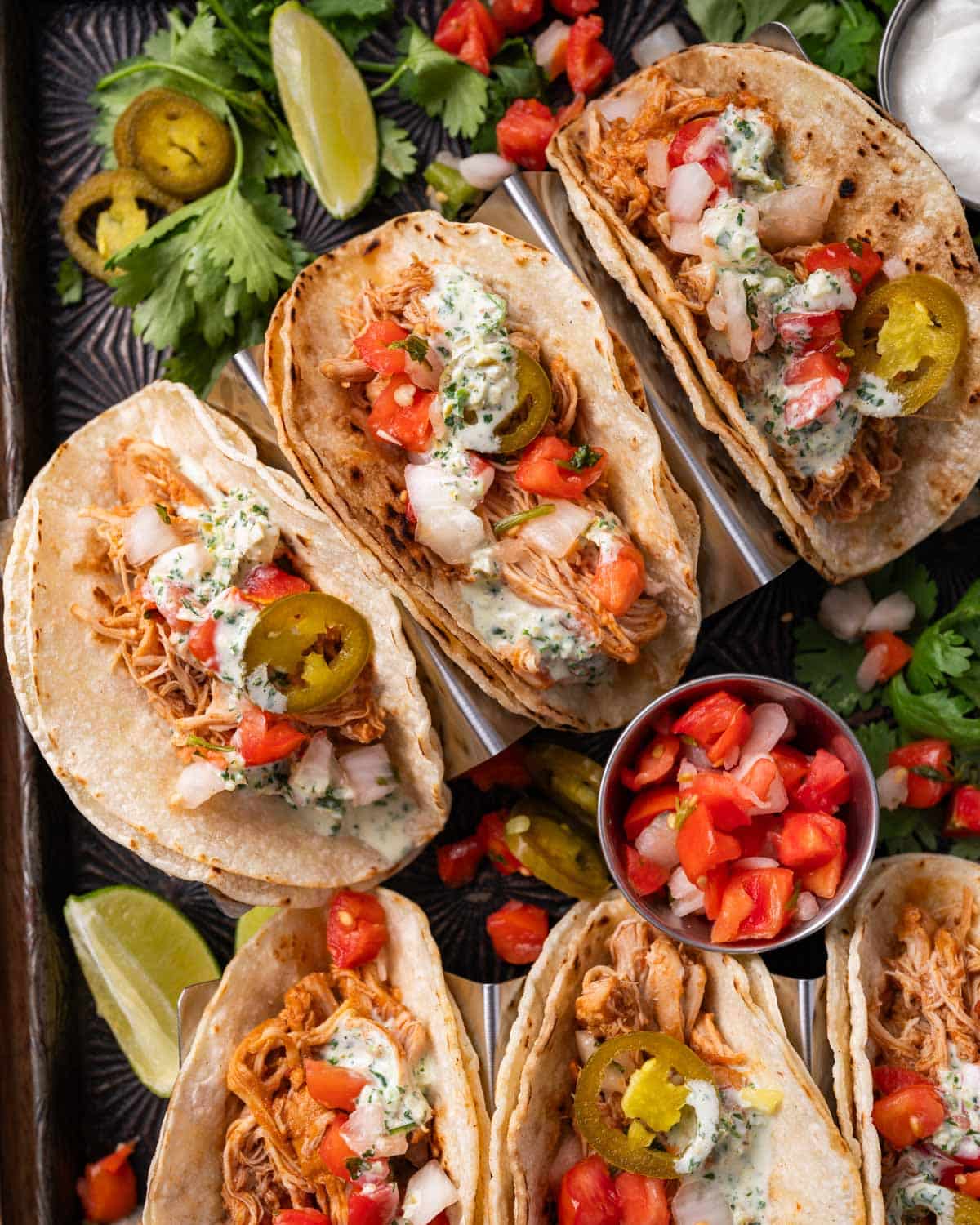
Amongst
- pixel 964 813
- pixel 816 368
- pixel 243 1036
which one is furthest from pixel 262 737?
pixel 964 813

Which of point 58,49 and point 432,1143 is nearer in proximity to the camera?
point 432,1143

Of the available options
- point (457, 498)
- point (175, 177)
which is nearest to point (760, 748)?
point (457, 498)

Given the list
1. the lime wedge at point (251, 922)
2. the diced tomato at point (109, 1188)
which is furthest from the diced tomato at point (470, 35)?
the diced tomato at point (109, 1188)

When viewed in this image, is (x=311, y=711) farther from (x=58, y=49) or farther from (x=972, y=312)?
(x=58, y=49)

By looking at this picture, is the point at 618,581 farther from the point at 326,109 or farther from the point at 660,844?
the point at 326,109

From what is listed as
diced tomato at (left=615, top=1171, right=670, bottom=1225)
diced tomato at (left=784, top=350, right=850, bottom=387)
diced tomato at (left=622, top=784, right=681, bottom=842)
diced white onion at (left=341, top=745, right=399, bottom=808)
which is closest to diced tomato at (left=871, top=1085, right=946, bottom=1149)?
diced tomato at (left=615, top=1171, right=670, bottom=1225)
